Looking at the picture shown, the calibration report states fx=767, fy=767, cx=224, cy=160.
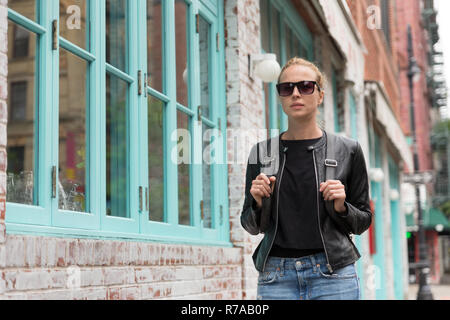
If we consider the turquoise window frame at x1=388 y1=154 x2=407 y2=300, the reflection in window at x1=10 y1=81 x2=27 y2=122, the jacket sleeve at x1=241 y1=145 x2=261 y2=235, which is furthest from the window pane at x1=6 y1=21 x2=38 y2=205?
the turquoise window frame at x1=388 y1=154 x2=407 y2=300

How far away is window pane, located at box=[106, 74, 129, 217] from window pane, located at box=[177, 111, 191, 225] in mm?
984

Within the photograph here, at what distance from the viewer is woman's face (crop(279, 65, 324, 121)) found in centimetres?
282

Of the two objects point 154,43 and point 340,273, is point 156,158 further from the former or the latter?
point 340,273

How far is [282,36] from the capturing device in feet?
29.7

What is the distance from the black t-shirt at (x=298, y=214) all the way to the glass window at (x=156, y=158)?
2620mm

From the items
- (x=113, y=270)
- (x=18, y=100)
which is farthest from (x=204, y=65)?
(x=18, y=100)

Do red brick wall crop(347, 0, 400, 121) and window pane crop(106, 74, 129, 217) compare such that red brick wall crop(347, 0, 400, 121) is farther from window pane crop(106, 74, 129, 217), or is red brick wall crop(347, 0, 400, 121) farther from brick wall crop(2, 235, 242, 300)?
window pane crop(106, 74, 129, 217)

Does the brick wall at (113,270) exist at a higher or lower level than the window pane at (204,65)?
lower

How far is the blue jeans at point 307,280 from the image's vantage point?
279 centimetres

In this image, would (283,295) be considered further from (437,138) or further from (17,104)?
(437,138)

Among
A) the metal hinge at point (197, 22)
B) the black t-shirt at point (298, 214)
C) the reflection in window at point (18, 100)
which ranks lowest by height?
the black t-shirt at point (298, 214)

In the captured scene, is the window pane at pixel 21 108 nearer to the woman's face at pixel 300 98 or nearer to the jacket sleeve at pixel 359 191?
the woman's face at pixel 300 98

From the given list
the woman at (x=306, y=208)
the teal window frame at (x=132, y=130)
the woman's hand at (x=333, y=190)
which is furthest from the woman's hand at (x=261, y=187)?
the teal window frame at (x=132, y=130)

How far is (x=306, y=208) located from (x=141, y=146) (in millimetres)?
2512
